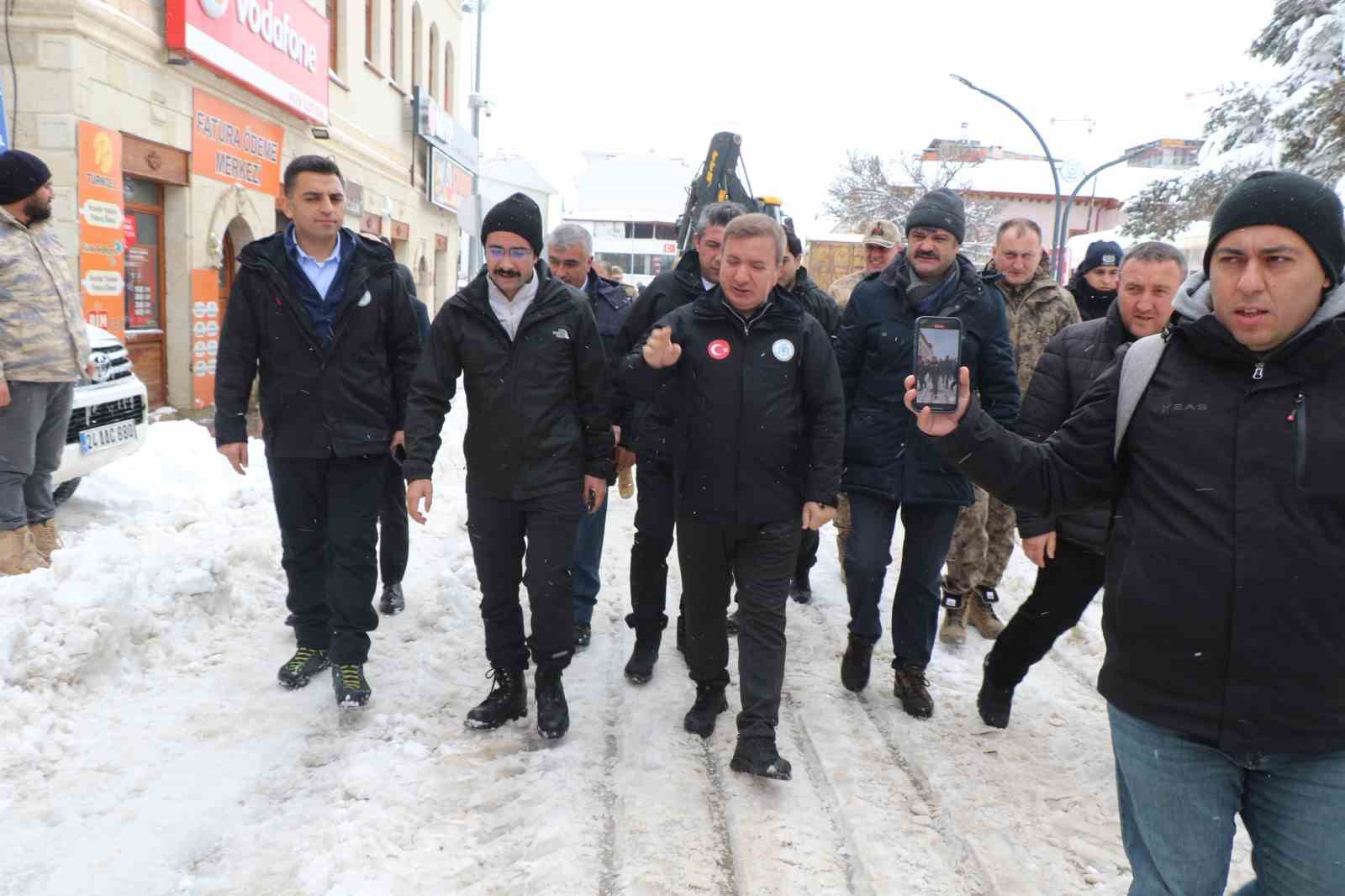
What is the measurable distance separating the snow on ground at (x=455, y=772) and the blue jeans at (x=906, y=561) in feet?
1.18

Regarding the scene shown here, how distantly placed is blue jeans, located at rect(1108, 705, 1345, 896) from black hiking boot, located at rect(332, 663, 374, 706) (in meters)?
3.03

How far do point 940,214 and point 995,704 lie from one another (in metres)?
2.20

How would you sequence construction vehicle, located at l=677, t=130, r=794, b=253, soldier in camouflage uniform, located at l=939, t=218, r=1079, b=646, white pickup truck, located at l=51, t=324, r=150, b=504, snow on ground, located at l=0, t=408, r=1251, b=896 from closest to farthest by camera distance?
snow on ground, located at l=0, t=408, r=1251, b=896 → soldier in camouflage uniform, located at l=939, t=218, r=1079, b=646 → white pickup truck, located at l=51, t=324, r=150, b=504 → construction vehicle, located at l=677, t=130, r=794, b=253

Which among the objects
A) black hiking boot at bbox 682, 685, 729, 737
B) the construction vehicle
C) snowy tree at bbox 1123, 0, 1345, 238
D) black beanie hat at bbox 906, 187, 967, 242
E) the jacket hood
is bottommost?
black hiking boot at bbox 682, 685, 729, 737

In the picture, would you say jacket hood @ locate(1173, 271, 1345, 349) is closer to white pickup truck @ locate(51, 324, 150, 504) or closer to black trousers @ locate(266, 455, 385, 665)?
black trousers @ locate(266, 455, 385, 665)

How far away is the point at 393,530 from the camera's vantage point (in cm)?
551

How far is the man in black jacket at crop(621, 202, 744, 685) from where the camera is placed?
15.2 feet

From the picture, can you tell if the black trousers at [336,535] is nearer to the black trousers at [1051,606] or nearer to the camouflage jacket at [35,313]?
the camouflage jacket at [35,313]

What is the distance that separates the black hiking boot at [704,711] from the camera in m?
4.07

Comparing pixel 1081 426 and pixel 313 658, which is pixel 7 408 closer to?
pixel 313 658

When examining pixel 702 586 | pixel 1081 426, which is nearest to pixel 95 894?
pixel 702 586

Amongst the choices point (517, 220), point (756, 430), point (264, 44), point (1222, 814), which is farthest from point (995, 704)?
point (264, 44)

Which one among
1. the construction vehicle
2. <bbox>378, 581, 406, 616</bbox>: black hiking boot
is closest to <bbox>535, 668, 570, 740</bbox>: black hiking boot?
<bbox>378, 581, 406, 616</bbox>: black hiking boot

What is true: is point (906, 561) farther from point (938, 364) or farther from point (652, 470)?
point (938, 364)
